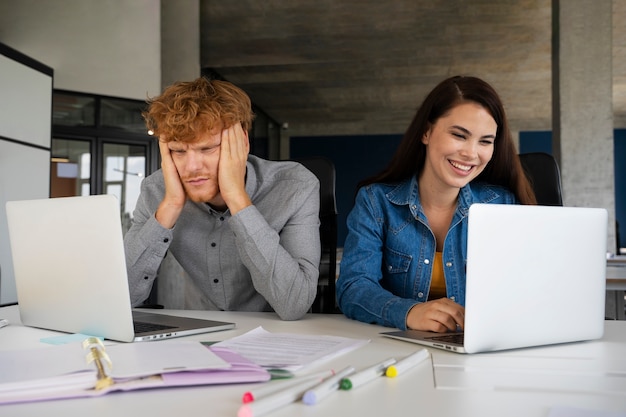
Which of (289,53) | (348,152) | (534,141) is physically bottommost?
(348,152)

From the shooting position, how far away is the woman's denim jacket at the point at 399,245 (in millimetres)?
1638

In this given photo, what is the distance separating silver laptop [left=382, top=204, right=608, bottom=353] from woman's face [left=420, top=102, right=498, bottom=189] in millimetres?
565

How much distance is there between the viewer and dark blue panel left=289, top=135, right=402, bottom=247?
45.3ft

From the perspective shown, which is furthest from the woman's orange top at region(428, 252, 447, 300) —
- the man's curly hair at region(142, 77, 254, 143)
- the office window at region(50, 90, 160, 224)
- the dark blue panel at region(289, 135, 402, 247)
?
the dark blue panel at region(289, 135, 402, 247)

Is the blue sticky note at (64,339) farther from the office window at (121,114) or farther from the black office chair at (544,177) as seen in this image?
the office window at (121,114)

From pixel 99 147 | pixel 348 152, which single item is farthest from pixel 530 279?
pixel 348 152

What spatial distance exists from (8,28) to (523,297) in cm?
670

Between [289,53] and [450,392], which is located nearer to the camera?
[450,392]

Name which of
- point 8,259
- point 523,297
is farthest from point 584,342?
point 8,259

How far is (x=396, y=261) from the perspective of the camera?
1.72 meters

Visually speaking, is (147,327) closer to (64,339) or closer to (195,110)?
(64,339)

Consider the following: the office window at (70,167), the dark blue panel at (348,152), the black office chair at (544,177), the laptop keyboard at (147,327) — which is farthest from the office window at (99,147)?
the dark blue panel at (348,152)

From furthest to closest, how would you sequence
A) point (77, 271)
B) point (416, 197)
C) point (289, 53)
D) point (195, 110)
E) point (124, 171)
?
1. point (289, 53)
2. point (124, 171)
3. point (416, 197)
4. point (195, 110)
5. point (77, 271)

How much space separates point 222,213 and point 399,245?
1.76 feet
